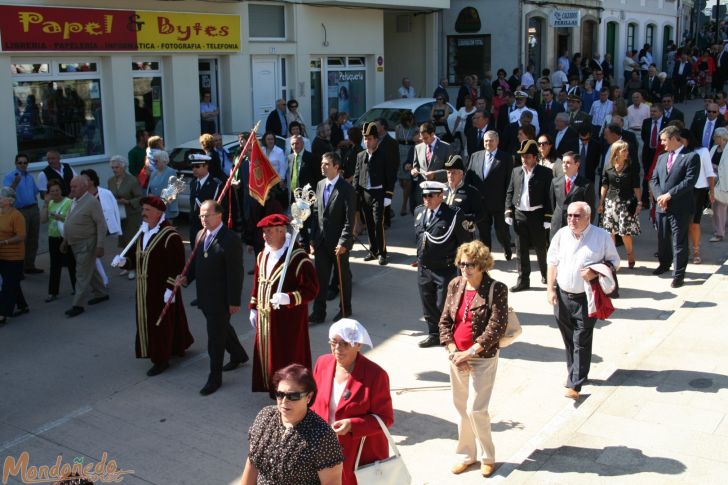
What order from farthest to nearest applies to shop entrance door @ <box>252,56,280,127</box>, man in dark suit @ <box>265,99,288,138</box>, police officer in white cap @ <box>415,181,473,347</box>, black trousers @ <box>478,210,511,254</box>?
shop entrance door @ <box>252,56,280,127</box> → man in dark suit @ <box>265,99,288,138</box> → black trousers @ <box>478,210,511,254</box> → police officer in white cap @ <box>415,181,473,347</box>

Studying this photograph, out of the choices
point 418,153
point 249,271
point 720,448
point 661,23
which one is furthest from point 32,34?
point 661,23

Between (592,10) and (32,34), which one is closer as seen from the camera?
(32,34)

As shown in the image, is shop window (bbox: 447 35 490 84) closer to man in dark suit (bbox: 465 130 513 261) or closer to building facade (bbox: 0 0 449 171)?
building facade (bbox: 0 0 449 171)

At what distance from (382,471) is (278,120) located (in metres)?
14.3

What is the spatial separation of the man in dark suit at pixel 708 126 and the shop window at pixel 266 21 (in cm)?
1028

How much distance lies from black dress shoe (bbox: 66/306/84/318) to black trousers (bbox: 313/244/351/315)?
114 inches

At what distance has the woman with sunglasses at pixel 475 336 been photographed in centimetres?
598

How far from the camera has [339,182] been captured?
978cm

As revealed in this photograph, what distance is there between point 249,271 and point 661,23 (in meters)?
34.3

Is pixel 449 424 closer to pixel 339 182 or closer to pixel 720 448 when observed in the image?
pixel 720 448

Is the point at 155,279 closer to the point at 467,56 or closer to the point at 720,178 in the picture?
the point at 720,178

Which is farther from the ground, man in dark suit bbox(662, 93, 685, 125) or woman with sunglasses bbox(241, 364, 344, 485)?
man in dark suit bbox(662, 93, 685, 125)

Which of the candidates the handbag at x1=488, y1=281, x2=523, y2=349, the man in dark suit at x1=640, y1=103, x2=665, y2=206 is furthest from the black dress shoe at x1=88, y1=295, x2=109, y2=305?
the man in dark suit at x1=640, y1=103, x2=665, y2=206

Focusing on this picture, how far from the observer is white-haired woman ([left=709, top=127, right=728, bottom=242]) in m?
12.1
